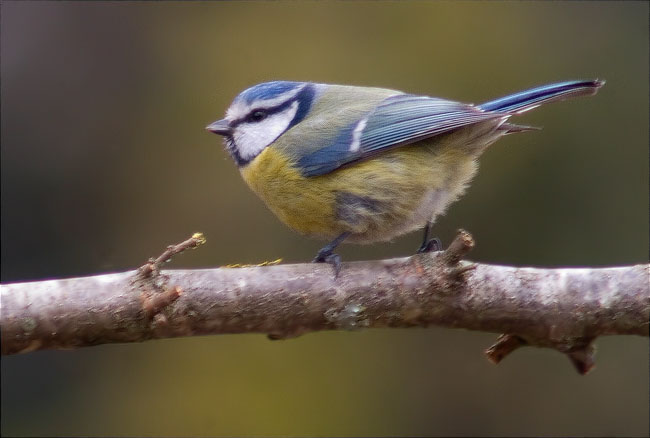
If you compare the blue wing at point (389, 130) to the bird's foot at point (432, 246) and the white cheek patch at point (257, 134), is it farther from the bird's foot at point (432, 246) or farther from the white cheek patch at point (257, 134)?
the bird's foot at point (432, 246)

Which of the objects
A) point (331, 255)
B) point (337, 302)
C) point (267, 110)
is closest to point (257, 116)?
point (267, 110)

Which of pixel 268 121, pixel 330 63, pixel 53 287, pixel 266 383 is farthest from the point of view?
pixel 330 63

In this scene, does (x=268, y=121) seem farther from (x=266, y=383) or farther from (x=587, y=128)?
(x=587, y=128)

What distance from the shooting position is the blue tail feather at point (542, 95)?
6.54ft

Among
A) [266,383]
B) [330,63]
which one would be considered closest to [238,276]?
[266,383]

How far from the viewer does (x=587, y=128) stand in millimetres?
3391

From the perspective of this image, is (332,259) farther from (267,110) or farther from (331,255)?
(267,110)

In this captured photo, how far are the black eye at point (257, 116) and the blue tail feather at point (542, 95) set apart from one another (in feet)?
1.99

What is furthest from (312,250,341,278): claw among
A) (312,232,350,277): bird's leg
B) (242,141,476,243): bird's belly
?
(242,141,476,243): bird's belly

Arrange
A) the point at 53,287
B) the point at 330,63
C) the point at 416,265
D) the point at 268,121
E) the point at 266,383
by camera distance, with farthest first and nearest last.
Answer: the point at 330,63 < the point at 266,383 < the point at 268,121 < the point at 416,265 < the point at 53,287

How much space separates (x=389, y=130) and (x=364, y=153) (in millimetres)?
102

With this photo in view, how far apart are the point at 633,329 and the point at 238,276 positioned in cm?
95

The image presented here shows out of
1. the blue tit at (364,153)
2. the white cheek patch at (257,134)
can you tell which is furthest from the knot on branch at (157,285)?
the white cheek patch at (257,134)

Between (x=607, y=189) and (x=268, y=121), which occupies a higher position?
(x=268, y=121)
